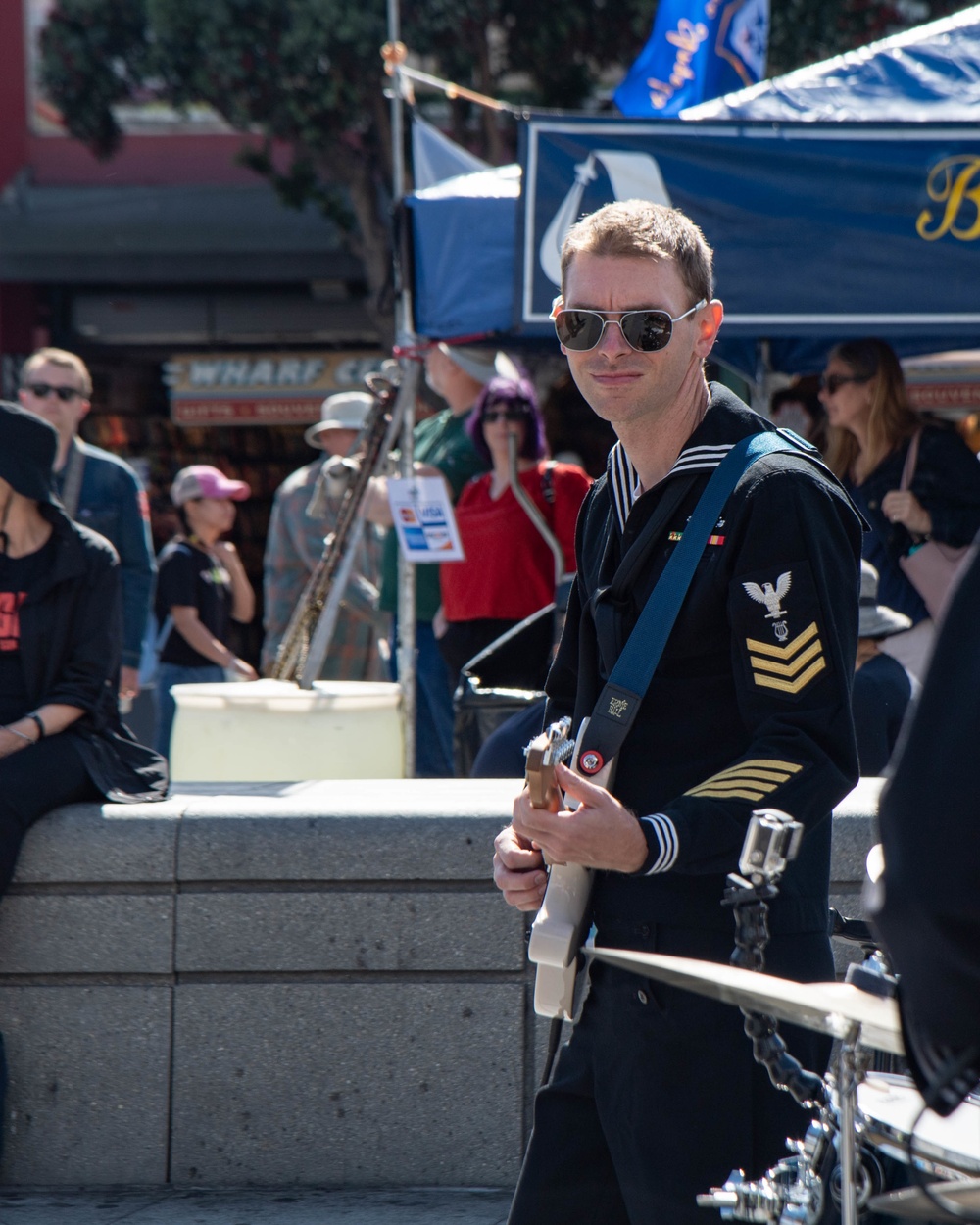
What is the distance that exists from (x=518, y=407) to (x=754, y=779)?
4.17 metres

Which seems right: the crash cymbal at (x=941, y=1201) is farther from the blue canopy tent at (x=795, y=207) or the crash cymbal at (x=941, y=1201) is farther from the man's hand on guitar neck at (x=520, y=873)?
the blue canopy tent at (x=795, y=207)

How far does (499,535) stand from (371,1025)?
8.22 ft

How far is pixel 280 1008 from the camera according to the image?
3881 millimetres

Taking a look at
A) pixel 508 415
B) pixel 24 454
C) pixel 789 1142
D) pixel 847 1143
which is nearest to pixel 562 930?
pixel 789 1142

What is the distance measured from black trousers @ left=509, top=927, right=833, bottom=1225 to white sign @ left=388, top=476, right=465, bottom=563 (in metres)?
3.73

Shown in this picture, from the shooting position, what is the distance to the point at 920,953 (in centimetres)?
114

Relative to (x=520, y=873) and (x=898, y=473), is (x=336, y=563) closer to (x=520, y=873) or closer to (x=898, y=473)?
(x=898, y=473)

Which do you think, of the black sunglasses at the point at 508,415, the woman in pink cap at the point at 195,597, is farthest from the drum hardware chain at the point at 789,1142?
the woman in pink cap at the point at 195,597

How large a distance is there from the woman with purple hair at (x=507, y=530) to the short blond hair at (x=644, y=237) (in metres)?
3.69

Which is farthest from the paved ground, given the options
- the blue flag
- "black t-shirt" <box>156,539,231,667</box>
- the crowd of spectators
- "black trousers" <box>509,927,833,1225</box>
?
the blue flag

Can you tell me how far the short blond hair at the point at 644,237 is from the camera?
83.4 inches

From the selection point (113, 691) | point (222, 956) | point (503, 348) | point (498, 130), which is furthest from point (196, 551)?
point (498, 130)

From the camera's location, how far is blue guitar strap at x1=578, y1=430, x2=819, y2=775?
6.66 ft

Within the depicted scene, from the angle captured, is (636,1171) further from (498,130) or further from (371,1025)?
(498,130)
